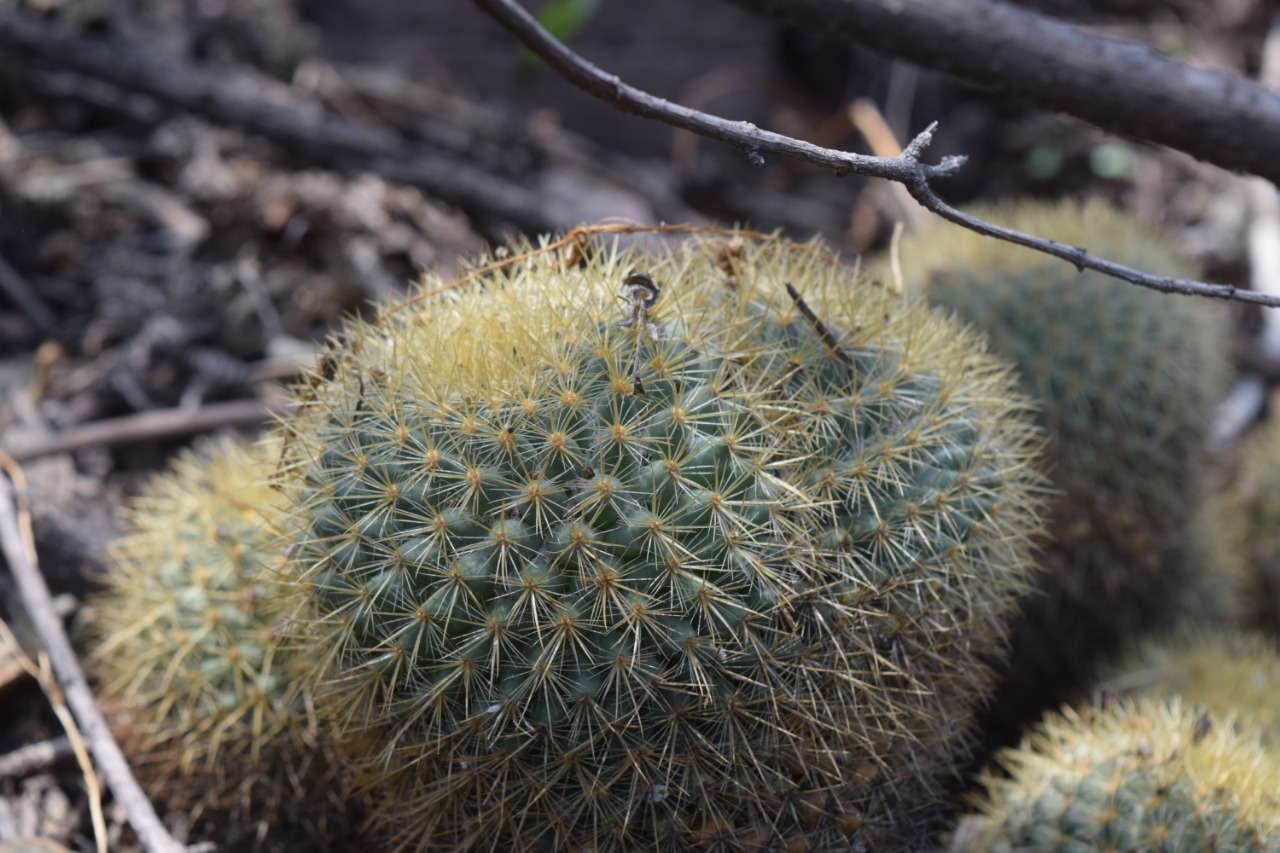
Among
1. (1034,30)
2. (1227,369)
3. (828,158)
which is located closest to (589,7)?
(1034,30)

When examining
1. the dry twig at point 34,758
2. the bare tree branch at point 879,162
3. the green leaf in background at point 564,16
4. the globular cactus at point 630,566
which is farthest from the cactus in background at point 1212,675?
the green leaf in background at point 564,16

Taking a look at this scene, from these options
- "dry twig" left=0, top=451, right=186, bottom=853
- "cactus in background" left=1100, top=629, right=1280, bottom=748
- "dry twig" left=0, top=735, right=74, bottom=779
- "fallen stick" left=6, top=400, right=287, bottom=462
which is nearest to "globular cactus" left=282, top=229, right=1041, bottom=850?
"dry twig" left=0, top=451, right=186, bottom=853

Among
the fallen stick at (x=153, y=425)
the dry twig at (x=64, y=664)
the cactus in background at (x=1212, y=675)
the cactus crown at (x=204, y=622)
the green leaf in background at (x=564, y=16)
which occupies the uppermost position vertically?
the green leaf in background at (x=564, y=16)

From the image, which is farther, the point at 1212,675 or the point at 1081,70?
the point at 1081,70

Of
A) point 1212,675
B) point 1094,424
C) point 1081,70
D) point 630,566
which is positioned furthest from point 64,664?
point 1081,70

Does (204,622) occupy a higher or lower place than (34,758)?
higher

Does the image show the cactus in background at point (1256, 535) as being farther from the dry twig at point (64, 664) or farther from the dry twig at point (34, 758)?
the dry twig at point (34, 758)

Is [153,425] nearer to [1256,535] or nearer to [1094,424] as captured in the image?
[1094,424]
